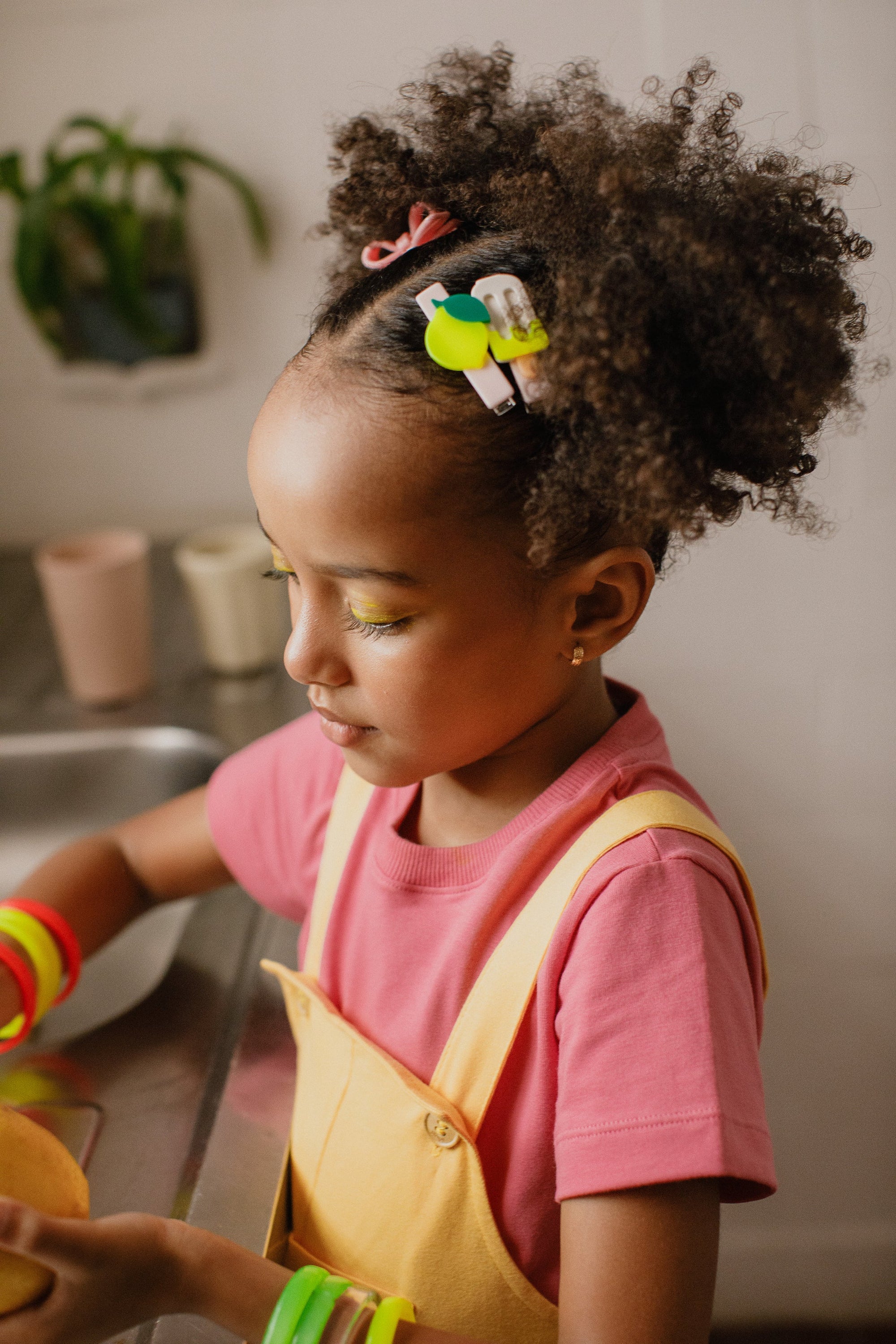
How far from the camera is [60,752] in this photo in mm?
971

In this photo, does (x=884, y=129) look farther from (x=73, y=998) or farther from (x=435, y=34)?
(x=73, y=998)

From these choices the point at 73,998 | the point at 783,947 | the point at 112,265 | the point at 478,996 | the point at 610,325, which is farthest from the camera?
the point at 783,947

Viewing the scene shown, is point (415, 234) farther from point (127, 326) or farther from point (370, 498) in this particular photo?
point (127, 326)

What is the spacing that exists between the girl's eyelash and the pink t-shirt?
5.0 inches

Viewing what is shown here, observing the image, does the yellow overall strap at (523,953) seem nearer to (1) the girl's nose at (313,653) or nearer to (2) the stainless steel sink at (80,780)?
(1) the girl's nose at (313,653)

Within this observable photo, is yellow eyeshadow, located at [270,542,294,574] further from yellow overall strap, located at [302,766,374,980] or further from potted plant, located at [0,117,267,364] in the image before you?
potted plant, located at [0,117,267,364]

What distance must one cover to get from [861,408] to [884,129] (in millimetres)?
618

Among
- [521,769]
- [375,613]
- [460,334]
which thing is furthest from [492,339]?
[521,769]

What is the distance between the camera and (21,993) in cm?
64

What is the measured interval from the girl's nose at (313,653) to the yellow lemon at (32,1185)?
235 mm

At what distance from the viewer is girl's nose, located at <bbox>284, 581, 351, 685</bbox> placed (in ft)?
1.66

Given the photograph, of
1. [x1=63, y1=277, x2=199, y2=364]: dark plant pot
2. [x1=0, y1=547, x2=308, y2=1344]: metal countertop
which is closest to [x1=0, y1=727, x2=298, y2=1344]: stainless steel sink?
[x1=0, y1=547, x2=308, y2=1344]: metal countertop

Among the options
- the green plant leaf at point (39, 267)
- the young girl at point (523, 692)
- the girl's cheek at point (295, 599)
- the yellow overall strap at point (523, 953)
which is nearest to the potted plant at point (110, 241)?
Answer: the green plant leaf at point (39, 267)

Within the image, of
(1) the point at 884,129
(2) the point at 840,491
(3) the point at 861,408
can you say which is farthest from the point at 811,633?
(3) the point at 861,408
